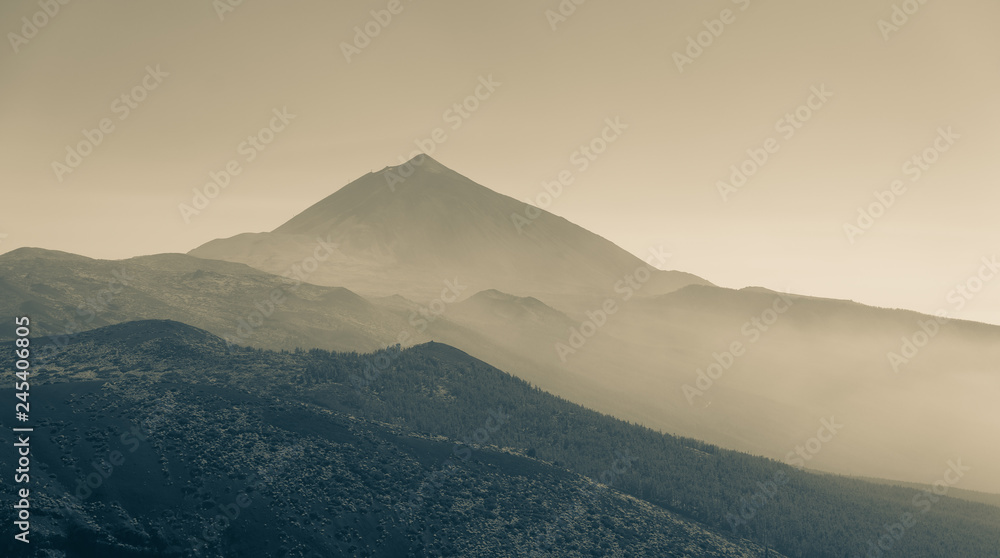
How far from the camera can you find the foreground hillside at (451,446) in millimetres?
78438

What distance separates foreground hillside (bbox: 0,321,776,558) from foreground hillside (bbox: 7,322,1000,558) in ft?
1.20

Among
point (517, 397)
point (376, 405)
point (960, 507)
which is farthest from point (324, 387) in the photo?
point (960, 507)

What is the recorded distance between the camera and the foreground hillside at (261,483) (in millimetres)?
62625

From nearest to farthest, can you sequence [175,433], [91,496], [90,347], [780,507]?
[91,496]
[175,433]
[90,347]
[780,507]

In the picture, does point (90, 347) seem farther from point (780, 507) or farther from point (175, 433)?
point (780, 507)

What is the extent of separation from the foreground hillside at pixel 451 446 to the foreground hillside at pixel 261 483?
37 centimetres

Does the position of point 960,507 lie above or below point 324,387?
above

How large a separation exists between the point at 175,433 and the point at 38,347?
144 ft

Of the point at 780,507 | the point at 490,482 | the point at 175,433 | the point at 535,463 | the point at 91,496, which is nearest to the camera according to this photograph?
the point at 91,496

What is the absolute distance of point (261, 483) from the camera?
72.4 meters

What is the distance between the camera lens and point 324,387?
11450 cm

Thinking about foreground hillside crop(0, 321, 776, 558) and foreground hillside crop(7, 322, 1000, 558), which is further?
foreground hillside crop(7, 322, 1000, 558)

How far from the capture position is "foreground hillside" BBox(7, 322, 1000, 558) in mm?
78438

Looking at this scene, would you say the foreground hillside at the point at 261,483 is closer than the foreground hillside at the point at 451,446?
Yes
